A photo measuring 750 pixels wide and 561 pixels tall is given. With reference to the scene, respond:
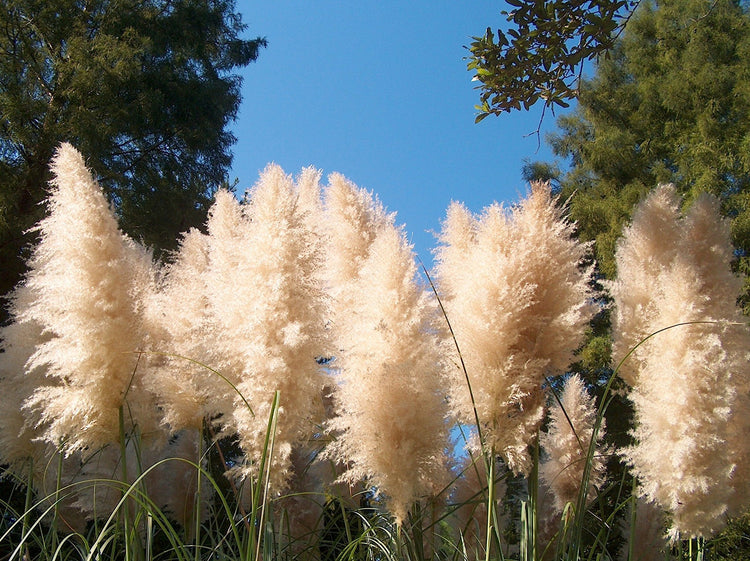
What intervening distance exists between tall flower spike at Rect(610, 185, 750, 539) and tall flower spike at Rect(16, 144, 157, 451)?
6.82 ft

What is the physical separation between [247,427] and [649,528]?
7.35 ft

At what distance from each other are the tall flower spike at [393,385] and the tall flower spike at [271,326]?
16cm

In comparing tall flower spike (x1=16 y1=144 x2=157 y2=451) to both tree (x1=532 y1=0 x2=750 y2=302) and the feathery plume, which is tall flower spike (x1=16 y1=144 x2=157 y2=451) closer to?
the feathery plume

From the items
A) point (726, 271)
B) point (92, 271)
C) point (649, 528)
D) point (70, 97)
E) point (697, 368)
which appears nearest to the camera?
point (92, 271)

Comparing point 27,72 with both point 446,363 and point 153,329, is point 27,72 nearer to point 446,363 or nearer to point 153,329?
point 153,329

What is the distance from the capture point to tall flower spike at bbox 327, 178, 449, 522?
2115 mm

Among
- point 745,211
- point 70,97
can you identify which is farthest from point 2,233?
point 745,211

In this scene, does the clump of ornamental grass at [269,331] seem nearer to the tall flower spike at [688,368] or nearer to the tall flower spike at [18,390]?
the tall flower spike at [18,390]

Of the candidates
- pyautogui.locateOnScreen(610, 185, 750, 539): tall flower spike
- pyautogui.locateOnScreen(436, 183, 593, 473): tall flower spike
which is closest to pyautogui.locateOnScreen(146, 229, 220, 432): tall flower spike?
pyautogui.locateOnScreen(436, 183, 593, 473): tall flower spike

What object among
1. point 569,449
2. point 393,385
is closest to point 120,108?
point 569,449

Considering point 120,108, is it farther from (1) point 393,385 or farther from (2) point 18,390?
(1) point 393,385

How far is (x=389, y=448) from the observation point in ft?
6.89

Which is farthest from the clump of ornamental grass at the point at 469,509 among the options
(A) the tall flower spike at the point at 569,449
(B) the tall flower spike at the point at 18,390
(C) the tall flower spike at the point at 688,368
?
(B) the tall flower spike at the point at 18,390

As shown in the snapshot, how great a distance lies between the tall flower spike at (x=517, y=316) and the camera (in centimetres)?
224
